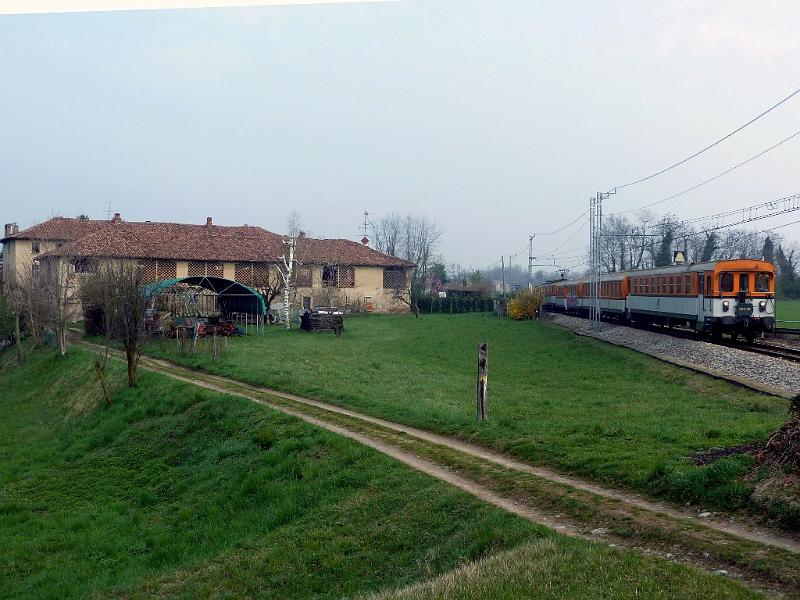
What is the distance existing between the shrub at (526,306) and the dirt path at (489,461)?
110 ft

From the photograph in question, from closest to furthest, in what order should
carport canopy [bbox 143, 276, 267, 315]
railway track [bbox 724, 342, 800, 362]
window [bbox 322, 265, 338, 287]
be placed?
railway track [bbox 724, 342, 800, 362], carport canopy [bbox 143, 276, 267, 315], window [bbox 322, 265, 338, 287]

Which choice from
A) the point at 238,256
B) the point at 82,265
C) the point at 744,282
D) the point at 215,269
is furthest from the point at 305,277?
the point at 744,282

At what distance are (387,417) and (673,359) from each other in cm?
1160

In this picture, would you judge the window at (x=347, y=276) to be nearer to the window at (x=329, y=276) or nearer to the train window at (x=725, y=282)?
the window at (x=329, y=276)

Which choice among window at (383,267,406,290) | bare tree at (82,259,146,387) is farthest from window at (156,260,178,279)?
bare tree at (82,259,146,387)

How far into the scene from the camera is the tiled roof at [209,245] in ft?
166

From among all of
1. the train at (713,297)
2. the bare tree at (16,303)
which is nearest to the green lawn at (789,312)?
the train at (713,297)

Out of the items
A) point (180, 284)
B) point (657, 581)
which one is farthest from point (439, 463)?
point (180, 284)

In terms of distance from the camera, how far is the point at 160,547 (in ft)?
37.7

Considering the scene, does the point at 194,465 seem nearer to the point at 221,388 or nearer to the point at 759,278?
the point at 221,388

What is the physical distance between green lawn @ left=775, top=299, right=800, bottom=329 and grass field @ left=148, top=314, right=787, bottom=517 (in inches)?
589

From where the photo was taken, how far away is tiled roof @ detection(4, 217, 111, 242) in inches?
2166

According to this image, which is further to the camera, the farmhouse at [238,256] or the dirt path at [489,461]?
the farmhouse at [238,256]

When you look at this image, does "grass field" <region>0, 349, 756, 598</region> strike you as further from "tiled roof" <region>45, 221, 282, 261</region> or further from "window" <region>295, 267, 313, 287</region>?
"window" <region>295, 267, 313, 287</region>
